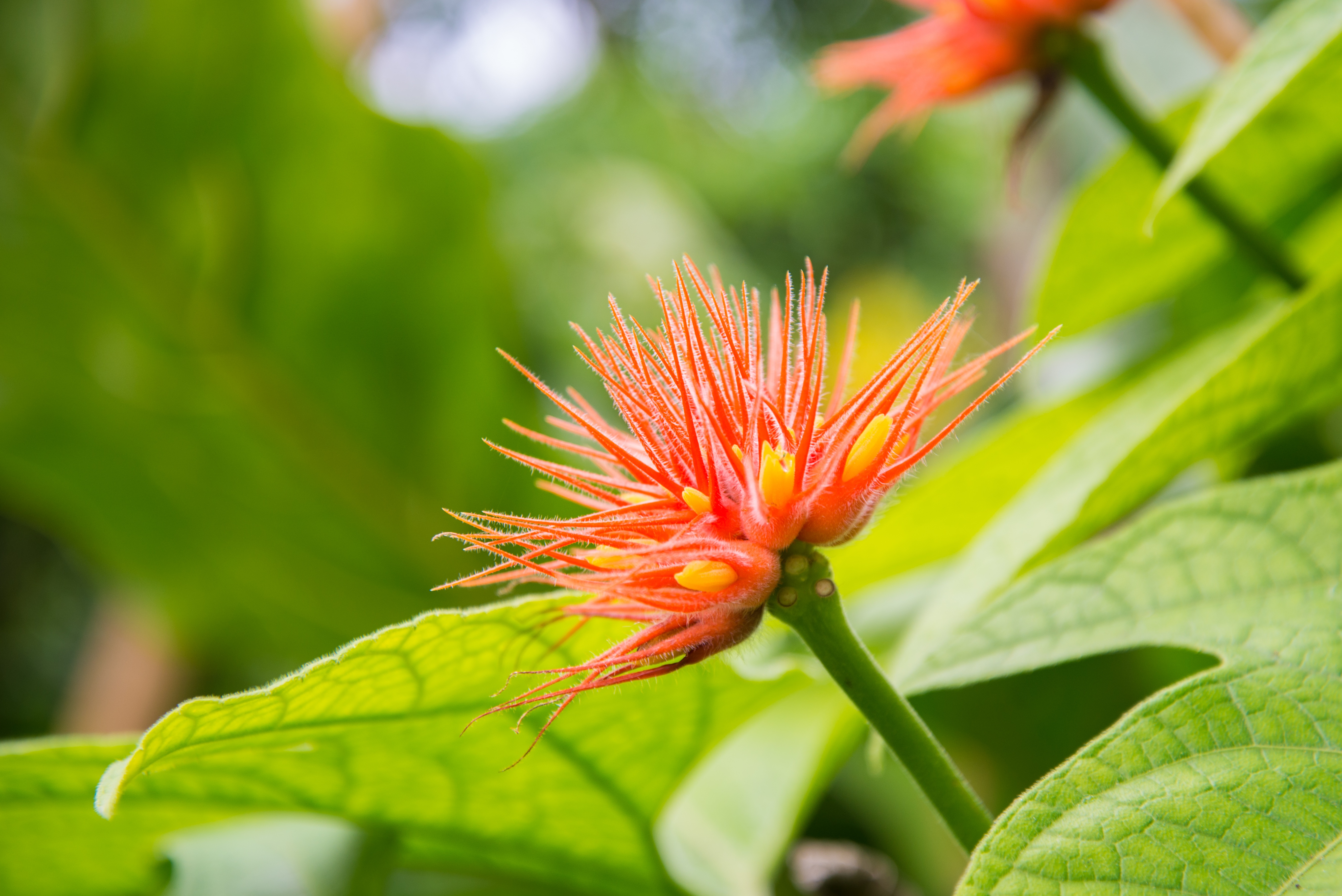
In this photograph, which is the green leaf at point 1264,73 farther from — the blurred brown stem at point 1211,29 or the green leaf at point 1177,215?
the blurred brown stem at point 1211,29

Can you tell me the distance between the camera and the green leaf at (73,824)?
395 mm

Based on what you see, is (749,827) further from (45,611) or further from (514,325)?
(45,611)

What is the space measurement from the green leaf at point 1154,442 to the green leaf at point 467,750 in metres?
0.10

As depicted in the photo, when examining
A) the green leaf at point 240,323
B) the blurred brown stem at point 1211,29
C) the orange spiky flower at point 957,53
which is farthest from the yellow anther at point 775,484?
the green leaf at point 240,323

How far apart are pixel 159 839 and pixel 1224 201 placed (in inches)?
23.5

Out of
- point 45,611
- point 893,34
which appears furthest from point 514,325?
point 45,611

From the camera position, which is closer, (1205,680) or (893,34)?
(1205,680)

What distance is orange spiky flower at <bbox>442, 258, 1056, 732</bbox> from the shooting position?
28 centimetres

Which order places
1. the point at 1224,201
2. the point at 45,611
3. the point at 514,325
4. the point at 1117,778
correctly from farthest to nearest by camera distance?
1. the point at 45,611
2. the point at 514,325
3. the point at 1224,201
4. the point at 1117,778

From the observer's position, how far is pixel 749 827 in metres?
0.60

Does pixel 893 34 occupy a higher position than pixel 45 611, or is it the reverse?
pixel 45 611

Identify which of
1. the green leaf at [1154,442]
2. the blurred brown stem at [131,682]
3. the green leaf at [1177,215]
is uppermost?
the blurred brown stem at [131,682]

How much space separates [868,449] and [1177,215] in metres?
0.36

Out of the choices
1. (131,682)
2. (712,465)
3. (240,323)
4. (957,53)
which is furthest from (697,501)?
(131,682)
